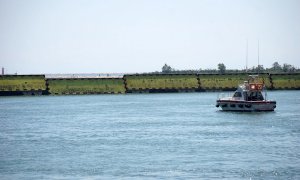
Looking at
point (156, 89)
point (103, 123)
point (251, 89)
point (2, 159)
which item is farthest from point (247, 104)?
point (156, 89)

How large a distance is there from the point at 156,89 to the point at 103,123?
181 feet

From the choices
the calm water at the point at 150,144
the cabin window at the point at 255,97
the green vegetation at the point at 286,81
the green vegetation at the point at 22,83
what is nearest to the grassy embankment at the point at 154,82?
the green vegetation at the point at 22,83

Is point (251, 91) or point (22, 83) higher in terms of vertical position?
point (22, 83)

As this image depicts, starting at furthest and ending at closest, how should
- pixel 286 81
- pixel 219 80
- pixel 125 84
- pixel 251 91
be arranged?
pixel 286 81
pixel 219 80
pixel 125 84
pixel 251 91

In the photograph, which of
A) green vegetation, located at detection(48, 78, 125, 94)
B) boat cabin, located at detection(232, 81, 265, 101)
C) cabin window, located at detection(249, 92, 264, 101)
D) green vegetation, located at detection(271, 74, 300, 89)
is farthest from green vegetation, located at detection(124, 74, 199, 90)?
cabin window, located at detection(249, 92, 264, 101)

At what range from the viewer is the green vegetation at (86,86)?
369ft

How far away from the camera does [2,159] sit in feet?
129

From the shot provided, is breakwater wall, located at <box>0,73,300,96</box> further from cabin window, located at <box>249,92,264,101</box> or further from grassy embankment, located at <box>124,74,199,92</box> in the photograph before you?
cabin window, located at <box>249,92,264,101</box>

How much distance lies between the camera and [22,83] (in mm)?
110250

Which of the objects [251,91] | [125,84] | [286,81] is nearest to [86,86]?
[125,84]

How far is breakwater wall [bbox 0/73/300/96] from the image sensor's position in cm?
11025

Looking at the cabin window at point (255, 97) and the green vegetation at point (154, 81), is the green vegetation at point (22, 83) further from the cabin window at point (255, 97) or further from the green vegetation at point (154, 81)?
the cabin window at point (255, 97)

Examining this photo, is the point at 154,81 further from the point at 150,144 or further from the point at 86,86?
the point at 150,144

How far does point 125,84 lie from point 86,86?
284 inches
